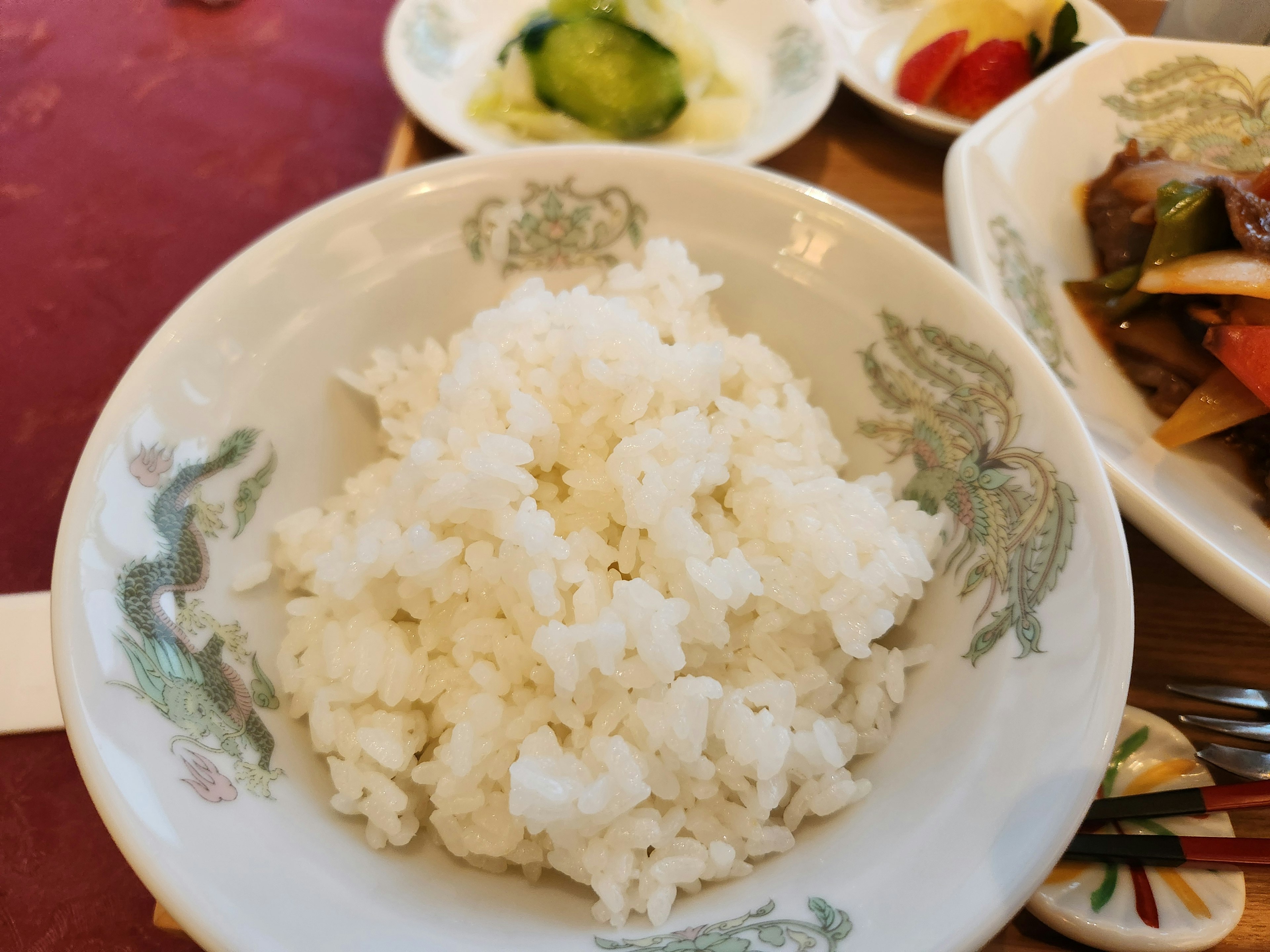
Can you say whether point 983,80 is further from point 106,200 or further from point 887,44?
point 106,200

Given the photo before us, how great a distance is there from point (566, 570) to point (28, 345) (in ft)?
6.37

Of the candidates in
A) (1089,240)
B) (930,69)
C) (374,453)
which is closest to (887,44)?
(930,69)

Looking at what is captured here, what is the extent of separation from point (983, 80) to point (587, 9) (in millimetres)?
1339

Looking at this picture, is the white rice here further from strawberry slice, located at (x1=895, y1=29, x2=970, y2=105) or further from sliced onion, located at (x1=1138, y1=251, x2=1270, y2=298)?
strawberry slice, located at (x1=895, y1=29, x2=970, y2=105)

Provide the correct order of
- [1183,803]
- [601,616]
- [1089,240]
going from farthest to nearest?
[1089,240] < [1183,803] < [601,616]

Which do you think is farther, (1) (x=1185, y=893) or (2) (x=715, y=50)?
(2) (x=715, y=50)

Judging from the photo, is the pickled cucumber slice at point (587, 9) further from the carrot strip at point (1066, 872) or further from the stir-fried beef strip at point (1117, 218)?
the carrot strip at point (1066, 872)

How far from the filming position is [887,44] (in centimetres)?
278

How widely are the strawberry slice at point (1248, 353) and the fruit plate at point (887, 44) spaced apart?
41.9 inches

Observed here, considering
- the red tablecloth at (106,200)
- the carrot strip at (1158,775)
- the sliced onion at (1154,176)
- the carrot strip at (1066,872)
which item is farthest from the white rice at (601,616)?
the sliced onion at (1154,176)

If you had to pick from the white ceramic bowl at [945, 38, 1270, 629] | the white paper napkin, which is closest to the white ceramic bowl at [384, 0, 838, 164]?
the white ceramic bowl at [945, 38, 1270, 629]

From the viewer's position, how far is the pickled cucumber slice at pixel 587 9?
239 centimetres

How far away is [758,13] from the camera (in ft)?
9.29

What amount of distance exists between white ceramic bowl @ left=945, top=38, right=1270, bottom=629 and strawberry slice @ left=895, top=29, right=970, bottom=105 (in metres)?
0.45
